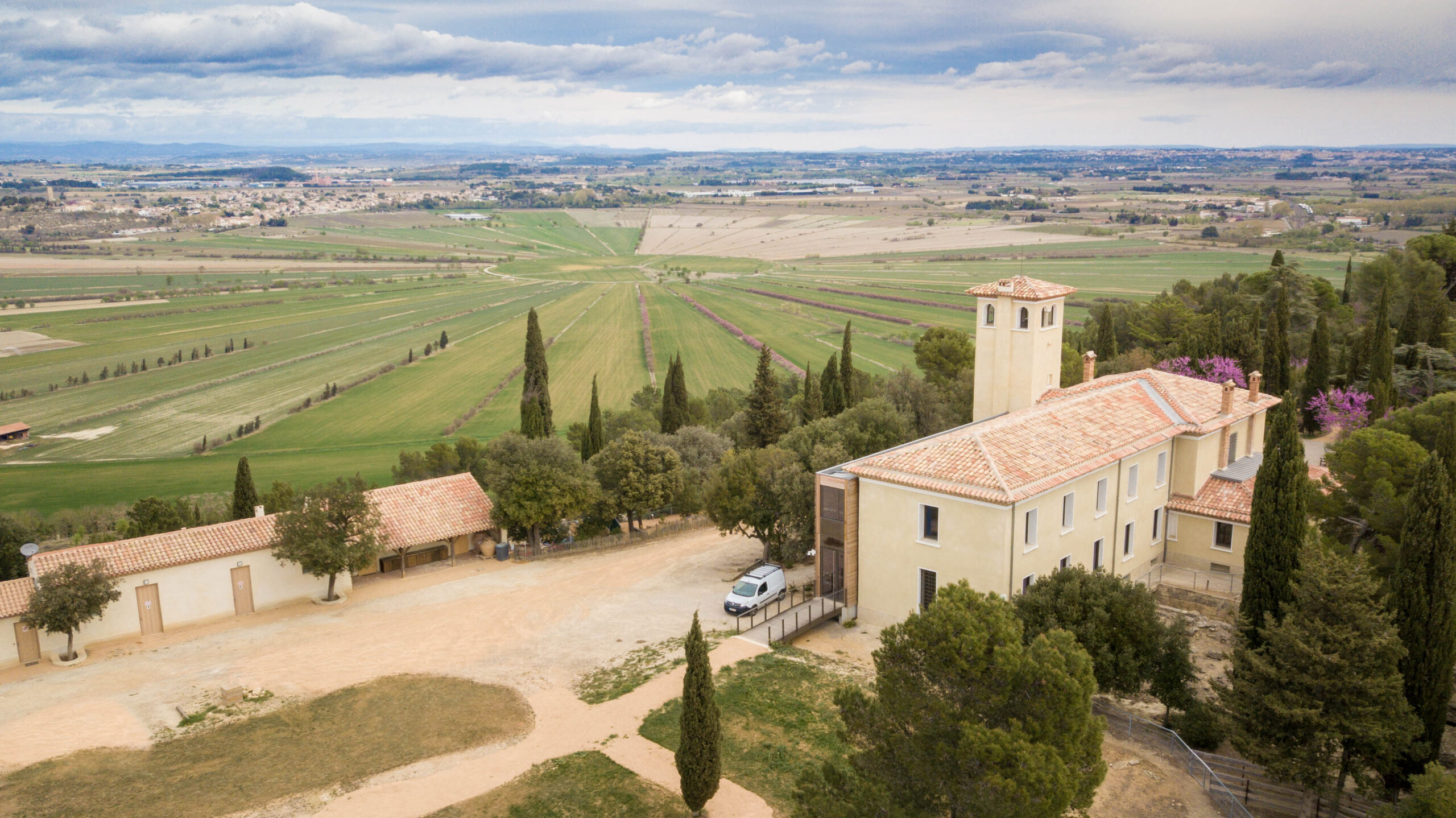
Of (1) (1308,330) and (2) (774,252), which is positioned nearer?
(1) (1308,330)

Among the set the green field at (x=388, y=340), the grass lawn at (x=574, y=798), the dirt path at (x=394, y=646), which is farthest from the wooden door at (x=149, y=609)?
the green field at (x=388, y=340)

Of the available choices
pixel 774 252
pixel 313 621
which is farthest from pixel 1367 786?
→ pixel 774 252

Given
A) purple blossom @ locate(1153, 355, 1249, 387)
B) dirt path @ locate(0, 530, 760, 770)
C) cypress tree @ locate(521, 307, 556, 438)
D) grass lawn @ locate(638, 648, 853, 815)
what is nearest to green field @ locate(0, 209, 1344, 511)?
cypress tree @ locate(521, 307, 556, 438)

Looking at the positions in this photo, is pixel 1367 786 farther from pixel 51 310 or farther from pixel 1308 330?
pixel 51 310

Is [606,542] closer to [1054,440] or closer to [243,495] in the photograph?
[243,495]

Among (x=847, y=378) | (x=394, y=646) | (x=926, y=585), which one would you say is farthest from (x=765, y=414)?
(x=394, y=646)

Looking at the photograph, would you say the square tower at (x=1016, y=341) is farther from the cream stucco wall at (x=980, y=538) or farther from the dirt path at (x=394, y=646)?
the dirt path at (x=394, y=646)
